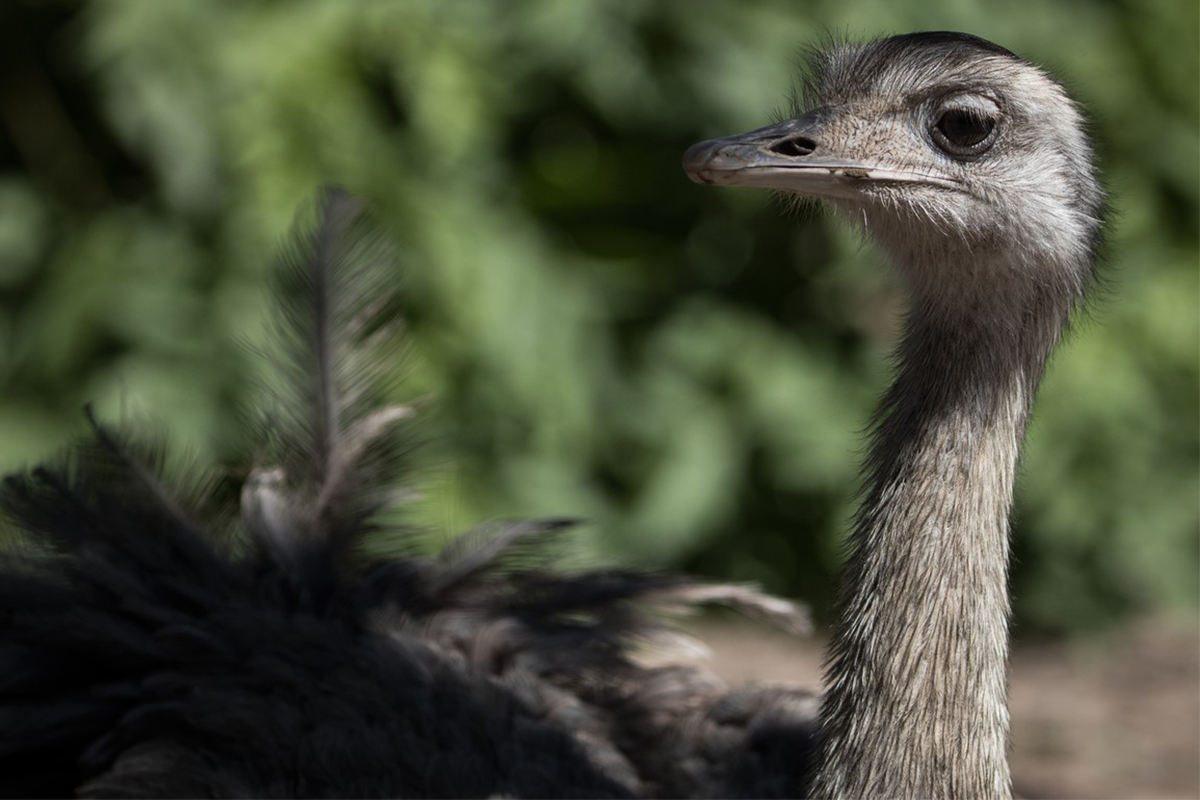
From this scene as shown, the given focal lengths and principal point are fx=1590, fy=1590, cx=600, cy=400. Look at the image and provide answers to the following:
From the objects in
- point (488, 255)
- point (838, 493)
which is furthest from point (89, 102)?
point (838, 493)

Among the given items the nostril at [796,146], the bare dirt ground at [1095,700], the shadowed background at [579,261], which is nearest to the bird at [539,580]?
the nostril at [796,146]

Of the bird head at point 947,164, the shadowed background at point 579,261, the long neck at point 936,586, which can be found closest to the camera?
the long neck at point 936,586

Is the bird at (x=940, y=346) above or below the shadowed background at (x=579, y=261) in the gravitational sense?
below

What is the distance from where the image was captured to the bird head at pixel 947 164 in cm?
190

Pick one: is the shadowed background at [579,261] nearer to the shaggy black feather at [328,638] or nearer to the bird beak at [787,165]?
the shaggy black feather at [328,638]

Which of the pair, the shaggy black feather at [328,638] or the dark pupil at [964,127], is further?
the shaggy black feather at [328,638]

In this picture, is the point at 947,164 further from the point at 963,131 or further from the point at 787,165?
the point at 787,165

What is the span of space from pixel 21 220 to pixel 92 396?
60cm

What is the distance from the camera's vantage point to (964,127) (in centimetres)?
194

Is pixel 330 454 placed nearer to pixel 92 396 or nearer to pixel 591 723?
pixel 591 723

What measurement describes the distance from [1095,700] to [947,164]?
9.33 feet

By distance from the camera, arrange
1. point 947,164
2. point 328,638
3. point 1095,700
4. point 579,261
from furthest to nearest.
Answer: point 1095,700, point 579,261, point 328,638, point 947,164

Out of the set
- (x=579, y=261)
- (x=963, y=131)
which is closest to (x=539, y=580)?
(x=963, y=131)

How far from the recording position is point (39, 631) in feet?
8.00
